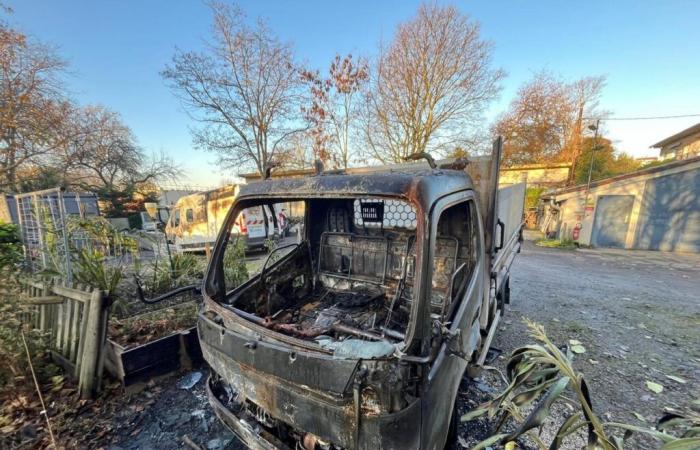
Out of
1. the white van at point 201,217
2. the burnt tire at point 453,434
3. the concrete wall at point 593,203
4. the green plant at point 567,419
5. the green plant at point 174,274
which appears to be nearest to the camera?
the green plant at point 567,419

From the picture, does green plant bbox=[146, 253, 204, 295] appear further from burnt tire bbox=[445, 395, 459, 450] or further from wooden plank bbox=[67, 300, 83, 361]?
burnt tire bbox=[445, 395, 459, 450]

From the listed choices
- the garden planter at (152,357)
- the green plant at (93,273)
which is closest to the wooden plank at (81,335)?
the garden planter at (152,357)

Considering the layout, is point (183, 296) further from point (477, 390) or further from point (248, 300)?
point (477, 390)

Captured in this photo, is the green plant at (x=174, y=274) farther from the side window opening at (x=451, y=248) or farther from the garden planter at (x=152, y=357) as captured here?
the side window opening at (x=451, y=248)

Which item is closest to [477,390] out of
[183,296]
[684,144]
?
[183,296]

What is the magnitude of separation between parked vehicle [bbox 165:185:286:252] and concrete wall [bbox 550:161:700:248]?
13108mm

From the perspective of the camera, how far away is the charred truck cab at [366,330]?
4.31 ft

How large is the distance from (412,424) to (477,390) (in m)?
1.96

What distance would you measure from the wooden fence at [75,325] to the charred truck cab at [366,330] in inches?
54.2

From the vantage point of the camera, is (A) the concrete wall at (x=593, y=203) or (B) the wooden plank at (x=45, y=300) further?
(A) the concrete wall at (x=593, y=203)

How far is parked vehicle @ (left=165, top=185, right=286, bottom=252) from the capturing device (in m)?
9.42

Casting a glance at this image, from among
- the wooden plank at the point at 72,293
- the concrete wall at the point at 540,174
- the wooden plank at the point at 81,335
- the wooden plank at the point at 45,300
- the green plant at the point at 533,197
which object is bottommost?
the wooden plank at the point at 81,335

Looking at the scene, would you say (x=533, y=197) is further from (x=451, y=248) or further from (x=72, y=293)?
(x=72, y=293)

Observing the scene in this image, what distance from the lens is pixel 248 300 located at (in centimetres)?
246
